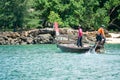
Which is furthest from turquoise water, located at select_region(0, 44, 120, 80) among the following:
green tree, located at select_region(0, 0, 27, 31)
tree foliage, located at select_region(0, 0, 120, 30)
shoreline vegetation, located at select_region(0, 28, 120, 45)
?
tree foliage, located at select_region(0, 0, 120, 30)

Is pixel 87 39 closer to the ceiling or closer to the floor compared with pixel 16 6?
closer to the floor

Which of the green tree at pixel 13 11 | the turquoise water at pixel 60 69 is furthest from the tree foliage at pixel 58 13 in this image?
the turquoise water at pixel 60 69

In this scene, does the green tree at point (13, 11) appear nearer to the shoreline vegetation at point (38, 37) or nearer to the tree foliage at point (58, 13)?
the tree foliage at point (58, 13)

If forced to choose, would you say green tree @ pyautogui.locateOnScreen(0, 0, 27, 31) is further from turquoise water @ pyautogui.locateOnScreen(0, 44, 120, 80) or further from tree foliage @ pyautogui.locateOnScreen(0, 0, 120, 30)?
turquoise water @ pyautogui.locateOnScreen(0, 44, 120, 80)

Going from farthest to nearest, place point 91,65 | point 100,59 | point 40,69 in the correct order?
point 100,59 < point 91,65 < point 40,69

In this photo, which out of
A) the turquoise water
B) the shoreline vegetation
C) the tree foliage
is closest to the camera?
the turquoise water

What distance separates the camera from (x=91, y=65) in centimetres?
3069

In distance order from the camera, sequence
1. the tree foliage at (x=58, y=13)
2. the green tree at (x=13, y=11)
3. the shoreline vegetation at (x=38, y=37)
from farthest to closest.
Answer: the tree foliage at (x=58, y=13)
the green tree at (x=13, y=11)
the shoreline vegetation at (x=38, y=37)

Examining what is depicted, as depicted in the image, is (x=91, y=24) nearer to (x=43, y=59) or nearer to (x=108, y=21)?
(x=108, y=21)

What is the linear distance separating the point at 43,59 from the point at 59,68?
669cm

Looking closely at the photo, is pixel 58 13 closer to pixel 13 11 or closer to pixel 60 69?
pixel 13 11

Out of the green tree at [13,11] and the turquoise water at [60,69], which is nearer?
the turquoise water at [60,69]

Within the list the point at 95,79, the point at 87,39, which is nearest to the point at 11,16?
the point at 87,39

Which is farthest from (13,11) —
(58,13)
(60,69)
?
(60,69)
